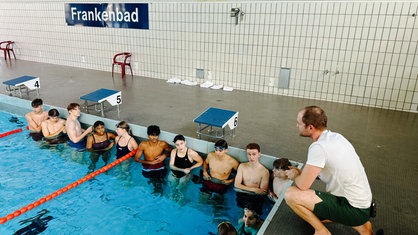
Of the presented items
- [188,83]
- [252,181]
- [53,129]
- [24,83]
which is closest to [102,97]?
[53,129]

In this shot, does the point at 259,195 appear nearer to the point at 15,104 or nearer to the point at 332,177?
the point at 332,177

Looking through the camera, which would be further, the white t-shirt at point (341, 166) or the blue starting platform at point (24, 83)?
the blue starting platform at point (24, 83)

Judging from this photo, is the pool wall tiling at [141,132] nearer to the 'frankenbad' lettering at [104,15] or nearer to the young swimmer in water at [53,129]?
the young swimmer in water at [53,129]

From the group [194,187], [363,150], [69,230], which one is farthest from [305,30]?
[69,230]

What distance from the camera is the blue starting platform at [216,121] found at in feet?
14.7

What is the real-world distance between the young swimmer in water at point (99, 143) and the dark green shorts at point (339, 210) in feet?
12.0

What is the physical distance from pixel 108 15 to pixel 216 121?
19.8ft

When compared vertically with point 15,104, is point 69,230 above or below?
below

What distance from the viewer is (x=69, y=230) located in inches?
139

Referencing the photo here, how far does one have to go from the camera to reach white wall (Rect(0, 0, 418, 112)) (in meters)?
5.93

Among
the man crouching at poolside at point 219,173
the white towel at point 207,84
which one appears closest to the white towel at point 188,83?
the white towel at point 207,84

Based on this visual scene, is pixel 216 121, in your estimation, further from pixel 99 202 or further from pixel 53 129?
pixel 53 129

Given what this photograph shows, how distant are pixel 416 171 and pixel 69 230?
4.27m

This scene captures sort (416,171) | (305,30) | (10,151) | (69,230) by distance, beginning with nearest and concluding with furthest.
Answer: (69,230) → (416,171) → (10,151) → (305,30)
